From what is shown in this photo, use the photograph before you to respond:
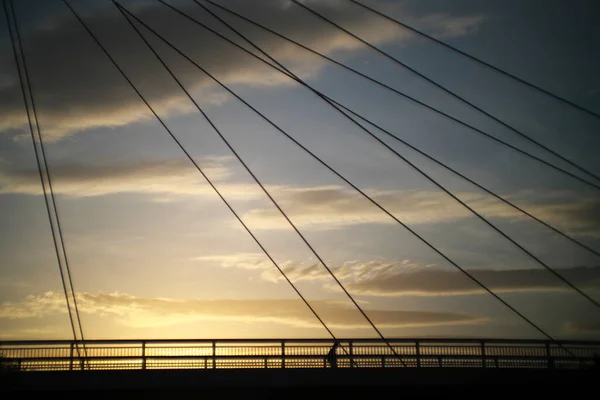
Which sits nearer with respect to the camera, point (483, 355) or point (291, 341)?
point (291, 341)

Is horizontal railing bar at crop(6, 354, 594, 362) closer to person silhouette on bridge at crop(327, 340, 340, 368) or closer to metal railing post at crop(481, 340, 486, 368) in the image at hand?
metal railing post at crop(481, 340, 486, 368)

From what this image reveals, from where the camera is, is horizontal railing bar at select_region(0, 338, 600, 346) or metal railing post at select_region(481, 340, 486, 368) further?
metal railing post at select_region(481, 340, 486, 368)

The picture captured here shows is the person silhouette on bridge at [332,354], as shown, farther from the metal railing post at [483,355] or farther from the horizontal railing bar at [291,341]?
the metal railing post at [483,355]

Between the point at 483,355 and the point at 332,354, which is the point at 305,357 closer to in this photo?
the point at 332,354

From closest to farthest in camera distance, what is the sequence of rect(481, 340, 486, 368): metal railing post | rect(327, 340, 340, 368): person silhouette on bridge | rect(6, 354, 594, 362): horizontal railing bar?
rect(6, 354, 594, 362): horizontal railing bar, rect(327, 340, 340, 368): person silhouette on bridge, rect(481, 340, 486, 368): metal railing post

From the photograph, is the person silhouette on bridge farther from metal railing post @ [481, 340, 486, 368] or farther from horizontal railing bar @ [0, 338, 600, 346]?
metal railing post @ [481, 340, 486, 368]

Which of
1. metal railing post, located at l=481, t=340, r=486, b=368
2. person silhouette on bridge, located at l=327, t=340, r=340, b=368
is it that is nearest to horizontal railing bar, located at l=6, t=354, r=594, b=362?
metal railing post, located at l=481, t=340, r=486, b=368

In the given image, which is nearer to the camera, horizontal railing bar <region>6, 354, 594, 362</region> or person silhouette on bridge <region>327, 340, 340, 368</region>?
horizontal railing bar <region>6, 354, 594, 362</region>

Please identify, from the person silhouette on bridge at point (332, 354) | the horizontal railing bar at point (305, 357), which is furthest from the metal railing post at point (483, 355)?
the person silhouette on bridge at point (332, 354)

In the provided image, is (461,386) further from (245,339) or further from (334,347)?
(245,339)

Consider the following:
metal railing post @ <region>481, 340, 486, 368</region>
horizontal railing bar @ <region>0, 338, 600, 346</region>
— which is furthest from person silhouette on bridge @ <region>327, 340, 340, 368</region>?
metal railing post @ <region>481, 340, 486, 368</region>

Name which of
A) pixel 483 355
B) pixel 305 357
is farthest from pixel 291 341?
pixel 483 355

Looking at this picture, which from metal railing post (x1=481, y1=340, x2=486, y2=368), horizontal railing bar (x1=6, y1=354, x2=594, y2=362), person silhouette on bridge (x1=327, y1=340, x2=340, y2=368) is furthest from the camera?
metal railing post (x1=481, y1=340, x2=486, y2=368)

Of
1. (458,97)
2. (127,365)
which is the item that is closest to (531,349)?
(458,97)
